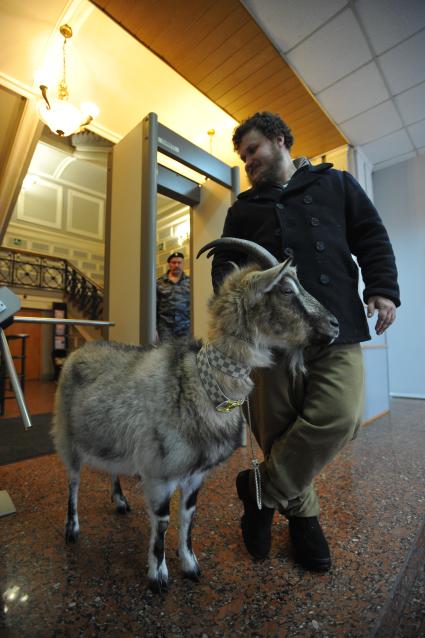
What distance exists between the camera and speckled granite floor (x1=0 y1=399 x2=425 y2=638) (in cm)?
97

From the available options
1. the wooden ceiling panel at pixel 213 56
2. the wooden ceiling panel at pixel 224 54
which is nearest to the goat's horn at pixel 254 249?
the wooden ceiling panel at pixel 224 54

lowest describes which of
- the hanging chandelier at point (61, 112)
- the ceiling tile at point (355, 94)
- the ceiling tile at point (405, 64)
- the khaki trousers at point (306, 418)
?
the khaki trousers at point (306, 418)

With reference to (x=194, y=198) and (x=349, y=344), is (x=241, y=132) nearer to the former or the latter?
(x=349, y=344)

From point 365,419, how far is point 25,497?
10.5 ft

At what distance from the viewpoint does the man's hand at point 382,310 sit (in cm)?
131

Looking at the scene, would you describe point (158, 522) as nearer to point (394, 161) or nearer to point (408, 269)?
point (408, 269)

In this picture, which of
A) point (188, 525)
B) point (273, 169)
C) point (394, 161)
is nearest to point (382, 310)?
point (273, 169)

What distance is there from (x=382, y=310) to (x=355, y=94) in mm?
3284

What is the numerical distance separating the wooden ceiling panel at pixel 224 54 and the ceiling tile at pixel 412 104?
720 mm

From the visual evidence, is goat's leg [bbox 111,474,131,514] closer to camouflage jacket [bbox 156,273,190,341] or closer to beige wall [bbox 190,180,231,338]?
beige wall [bbox 190,180,231,338]

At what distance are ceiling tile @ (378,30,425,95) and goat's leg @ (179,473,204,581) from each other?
13.0ft

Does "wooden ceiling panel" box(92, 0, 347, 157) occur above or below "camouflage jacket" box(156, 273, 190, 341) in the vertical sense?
above

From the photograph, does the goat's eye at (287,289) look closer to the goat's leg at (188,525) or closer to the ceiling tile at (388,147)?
the goat's leg at (188,525)

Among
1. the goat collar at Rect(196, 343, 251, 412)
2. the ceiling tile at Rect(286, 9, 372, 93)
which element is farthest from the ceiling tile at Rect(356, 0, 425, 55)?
Answer: the goat collar at Rect(196, 343, 251, 412)
